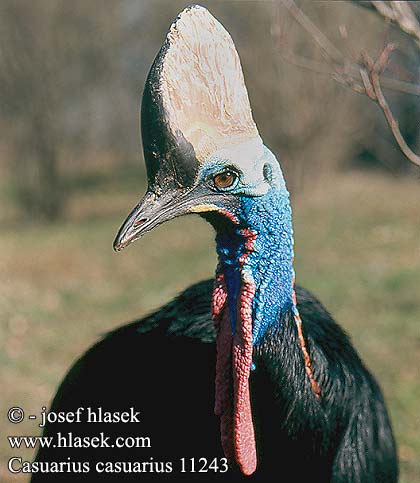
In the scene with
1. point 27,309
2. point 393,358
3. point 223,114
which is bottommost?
point 223,114

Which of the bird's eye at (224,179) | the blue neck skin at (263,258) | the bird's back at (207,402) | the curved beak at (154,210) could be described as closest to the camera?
the curved beak at (154,210)

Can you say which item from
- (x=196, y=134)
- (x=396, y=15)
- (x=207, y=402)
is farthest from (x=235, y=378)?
(x=396, y=15)

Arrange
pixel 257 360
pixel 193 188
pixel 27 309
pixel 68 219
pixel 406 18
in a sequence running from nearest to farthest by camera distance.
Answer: pixel 193 188
pixel 257 360
pixel 406 18
pixel 27 309
pixel 68 219

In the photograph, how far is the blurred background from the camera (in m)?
6.59

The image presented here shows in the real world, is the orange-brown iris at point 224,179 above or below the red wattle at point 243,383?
above

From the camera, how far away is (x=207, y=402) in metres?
2.72

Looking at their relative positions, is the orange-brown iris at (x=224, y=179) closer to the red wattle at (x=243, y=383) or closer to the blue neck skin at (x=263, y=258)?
the blue neck skin at (x=263, y=258)

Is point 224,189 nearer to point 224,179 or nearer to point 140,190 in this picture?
point 224,179

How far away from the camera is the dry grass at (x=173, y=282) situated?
585 centimetres

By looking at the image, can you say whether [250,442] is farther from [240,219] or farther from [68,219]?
[68,219]

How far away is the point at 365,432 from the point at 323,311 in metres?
0.51

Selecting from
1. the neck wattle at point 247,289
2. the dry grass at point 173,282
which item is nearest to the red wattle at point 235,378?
the neck wattle at point 247,289

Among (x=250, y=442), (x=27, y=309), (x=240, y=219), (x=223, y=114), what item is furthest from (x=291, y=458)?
(x=27, y=309)

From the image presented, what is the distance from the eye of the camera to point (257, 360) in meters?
2.42
